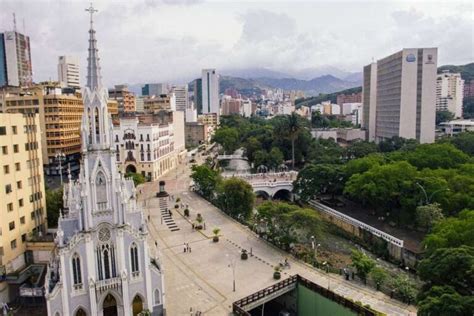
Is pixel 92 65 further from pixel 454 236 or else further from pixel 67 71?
pixel 67 71

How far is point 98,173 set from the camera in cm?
2653

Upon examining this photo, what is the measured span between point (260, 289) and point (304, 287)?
138 inches

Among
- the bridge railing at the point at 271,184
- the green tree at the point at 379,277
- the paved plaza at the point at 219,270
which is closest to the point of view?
the paved plaza at the point at 219,270

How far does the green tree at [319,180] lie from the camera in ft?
197

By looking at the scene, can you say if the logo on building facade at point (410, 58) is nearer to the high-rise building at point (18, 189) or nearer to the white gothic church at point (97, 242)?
the high-rise building at point (18, 189)

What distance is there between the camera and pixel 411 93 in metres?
98.8

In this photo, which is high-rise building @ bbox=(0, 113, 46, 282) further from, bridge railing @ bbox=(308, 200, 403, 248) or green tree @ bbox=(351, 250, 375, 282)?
bridge railing @ bbox=(308, 200, 403, 248)

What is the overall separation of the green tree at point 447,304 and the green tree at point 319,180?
121 feet

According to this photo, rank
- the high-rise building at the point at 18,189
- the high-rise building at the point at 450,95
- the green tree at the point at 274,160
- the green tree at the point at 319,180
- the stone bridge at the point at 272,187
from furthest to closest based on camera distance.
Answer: the high-rise building at the point at 450,95 < the green tree at the point at 274,160 < the stone bridge at the point at 272,187 < the green tree at the point at 319,180 < the high-rise building at the point at 18,189

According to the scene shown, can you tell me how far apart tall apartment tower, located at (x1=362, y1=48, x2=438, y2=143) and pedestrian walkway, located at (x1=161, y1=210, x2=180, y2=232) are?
70922mm

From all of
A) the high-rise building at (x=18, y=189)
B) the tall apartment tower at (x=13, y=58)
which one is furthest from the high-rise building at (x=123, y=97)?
the high-rise building at (x=18, y=189)

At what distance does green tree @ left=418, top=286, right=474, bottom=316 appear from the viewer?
21.5 metres

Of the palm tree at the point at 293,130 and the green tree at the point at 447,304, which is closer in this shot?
the green tree at the point at 447,304

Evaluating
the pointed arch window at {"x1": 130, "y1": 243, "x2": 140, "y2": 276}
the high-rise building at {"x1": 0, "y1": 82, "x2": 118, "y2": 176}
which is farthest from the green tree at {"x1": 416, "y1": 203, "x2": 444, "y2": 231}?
the high-rise building at {"x1": 0, "y1": 82, "x2": 118, "y2": 176}
